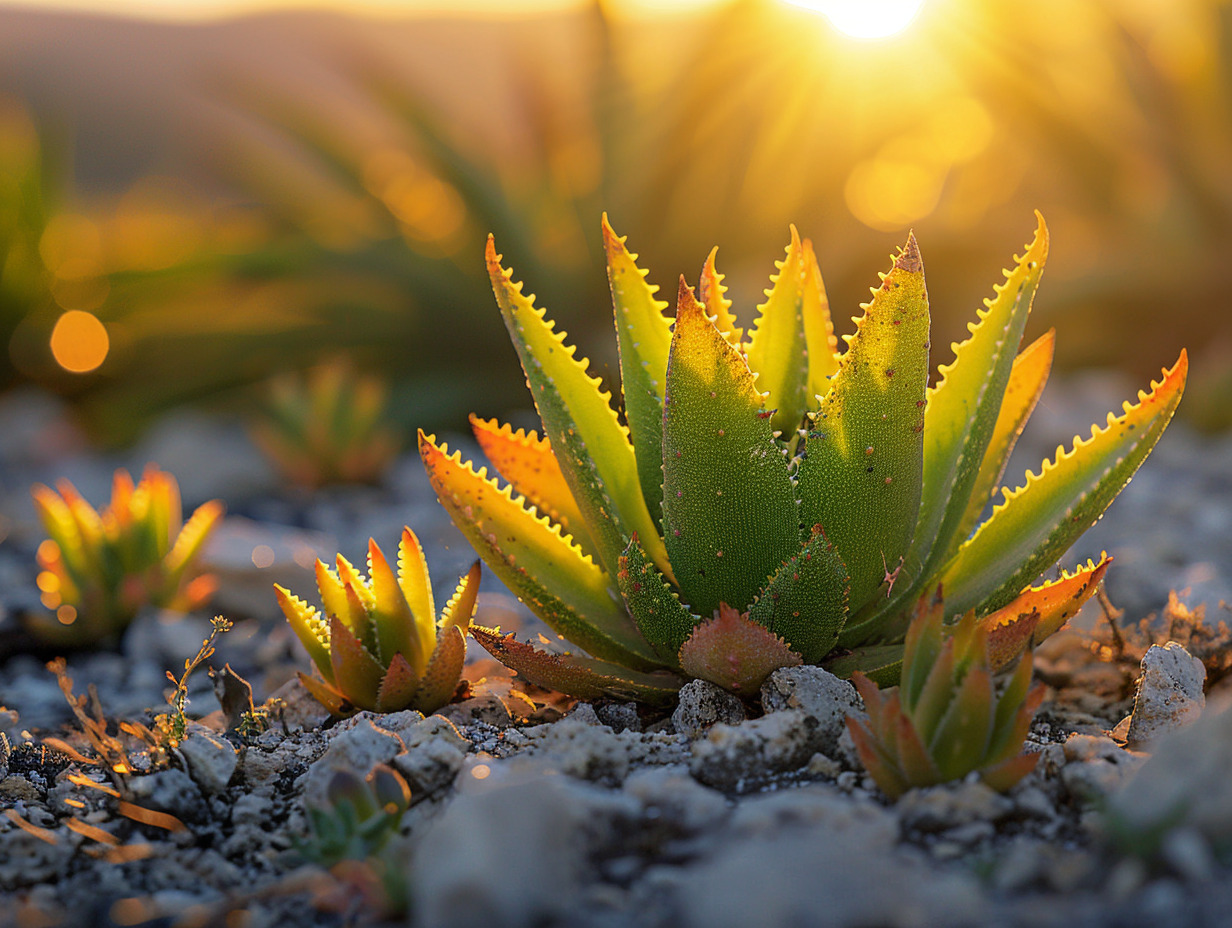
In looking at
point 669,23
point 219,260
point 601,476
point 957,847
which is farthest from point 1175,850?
point 669,23

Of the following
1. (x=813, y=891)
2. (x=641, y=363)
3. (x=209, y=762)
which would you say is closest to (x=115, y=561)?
(x=209, y=762)

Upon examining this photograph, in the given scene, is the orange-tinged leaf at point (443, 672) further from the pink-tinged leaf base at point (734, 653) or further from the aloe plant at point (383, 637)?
the pink-tinged leaf base at point (734, 653)

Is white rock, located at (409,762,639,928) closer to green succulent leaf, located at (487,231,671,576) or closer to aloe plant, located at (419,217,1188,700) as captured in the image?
aloe plant, located at (419,217,1188,700)

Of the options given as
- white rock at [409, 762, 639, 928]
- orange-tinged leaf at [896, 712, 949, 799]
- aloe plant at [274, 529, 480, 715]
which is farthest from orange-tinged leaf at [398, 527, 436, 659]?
orange-tinged leaf at [896, 712, 949, 799]

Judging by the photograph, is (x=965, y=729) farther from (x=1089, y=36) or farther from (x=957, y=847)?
(x=1089, y=36)

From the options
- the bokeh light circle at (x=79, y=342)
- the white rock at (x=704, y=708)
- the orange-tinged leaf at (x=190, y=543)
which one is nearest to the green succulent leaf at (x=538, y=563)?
the white rock at (x=704, y=708)
